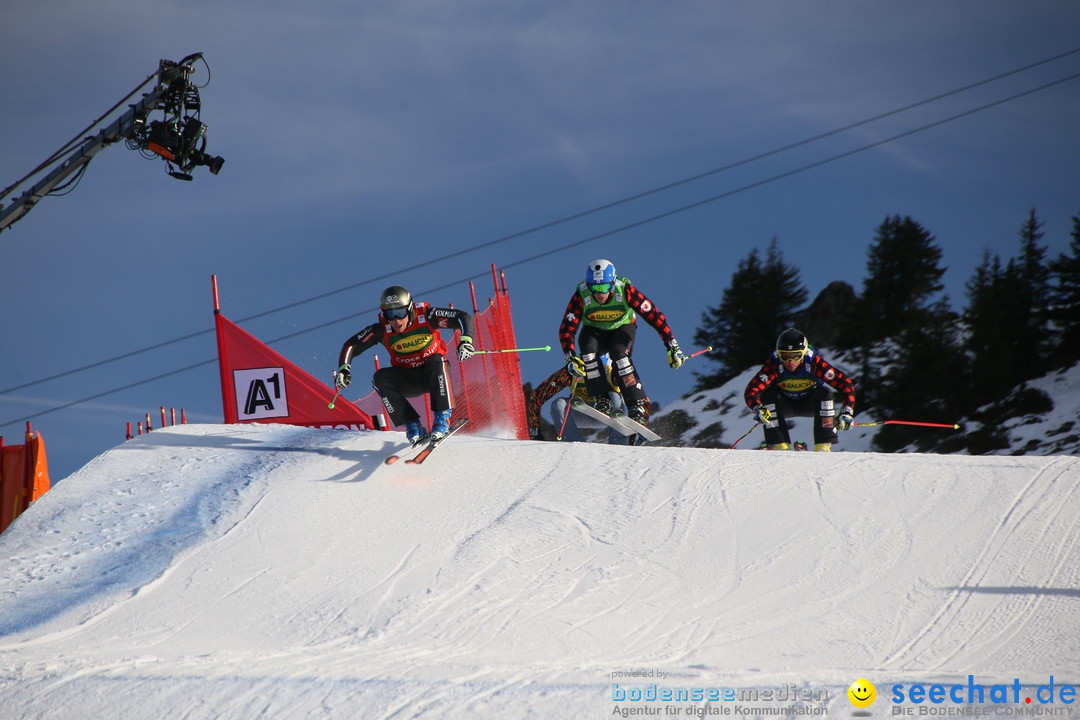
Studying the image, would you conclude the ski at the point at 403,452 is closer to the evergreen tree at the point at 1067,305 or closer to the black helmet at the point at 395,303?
the black helmet at the point at 395,303

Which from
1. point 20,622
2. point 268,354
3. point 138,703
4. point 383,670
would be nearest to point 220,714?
point 138,703

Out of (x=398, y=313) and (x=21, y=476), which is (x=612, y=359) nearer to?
(x=398, y=313)

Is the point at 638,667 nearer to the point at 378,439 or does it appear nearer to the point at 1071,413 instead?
the point at 378,439

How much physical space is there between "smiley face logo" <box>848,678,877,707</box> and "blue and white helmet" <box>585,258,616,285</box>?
6.31 metres

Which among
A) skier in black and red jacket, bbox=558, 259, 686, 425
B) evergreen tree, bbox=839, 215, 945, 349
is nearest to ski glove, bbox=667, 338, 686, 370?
skier in black and red jacket, bbox=558, 259, 686, 425

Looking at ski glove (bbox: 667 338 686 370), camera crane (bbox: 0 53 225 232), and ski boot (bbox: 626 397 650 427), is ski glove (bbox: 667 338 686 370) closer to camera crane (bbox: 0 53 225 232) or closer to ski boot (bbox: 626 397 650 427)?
ski boot (bbox: 626 397 650 427)

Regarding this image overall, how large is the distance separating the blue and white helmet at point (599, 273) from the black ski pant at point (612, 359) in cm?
51

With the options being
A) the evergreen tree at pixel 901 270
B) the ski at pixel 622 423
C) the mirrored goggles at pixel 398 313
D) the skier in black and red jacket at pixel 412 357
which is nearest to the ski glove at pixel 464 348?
the skier in black and red jacket at pixel 412 357

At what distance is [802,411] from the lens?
1096cm

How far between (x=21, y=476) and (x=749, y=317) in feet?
96.4

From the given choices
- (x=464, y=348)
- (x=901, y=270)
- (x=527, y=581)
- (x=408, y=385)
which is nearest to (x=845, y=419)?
(x=464, y=348)

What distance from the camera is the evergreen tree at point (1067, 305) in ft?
85.5

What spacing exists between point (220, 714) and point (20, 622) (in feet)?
8.38

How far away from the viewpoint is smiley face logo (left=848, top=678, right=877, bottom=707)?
16.0ft
